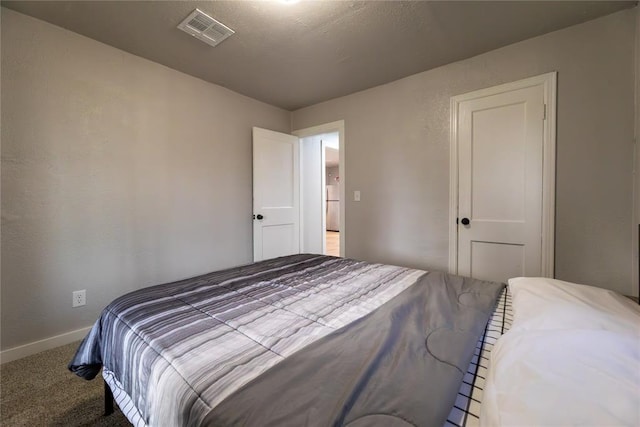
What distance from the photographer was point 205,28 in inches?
76.4

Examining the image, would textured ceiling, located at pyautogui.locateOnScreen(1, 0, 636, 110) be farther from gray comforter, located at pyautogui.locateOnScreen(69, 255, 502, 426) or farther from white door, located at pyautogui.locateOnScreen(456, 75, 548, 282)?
gray comforter, located at pyautogui.locateOnScreen(69, 255, 502, 426)

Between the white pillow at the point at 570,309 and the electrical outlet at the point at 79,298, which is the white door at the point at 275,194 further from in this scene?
the white pillow at the point at 570,309

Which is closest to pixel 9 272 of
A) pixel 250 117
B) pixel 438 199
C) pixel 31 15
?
pixel 31 15

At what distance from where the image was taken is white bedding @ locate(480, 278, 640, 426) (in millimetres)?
428

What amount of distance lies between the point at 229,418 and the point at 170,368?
0.94 feet

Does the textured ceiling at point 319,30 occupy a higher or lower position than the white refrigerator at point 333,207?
higher

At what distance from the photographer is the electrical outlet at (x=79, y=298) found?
2045mm

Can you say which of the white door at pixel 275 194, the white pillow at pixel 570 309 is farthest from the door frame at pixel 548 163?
the white door at pixel 275 194

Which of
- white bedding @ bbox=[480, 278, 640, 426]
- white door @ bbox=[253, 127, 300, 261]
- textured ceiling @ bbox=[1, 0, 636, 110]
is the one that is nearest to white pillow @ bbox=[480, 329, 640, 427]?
white bedding @ bbox=[480, 278, 640, 426]

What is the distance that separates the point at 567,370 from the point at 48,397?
2345 millimetres

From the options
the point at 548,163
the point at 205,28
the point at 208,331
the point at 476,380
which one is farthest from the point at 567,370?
the point at 205,28

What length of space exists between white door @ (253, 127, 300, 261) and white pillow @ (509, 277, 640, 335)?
267 cm

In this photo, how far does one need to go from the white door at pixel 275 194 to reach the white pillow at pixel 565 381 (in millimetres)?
2861

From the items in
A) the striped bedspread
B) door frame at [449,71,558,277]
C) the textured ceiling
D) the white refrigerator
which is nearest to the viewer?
the striped bedspread
